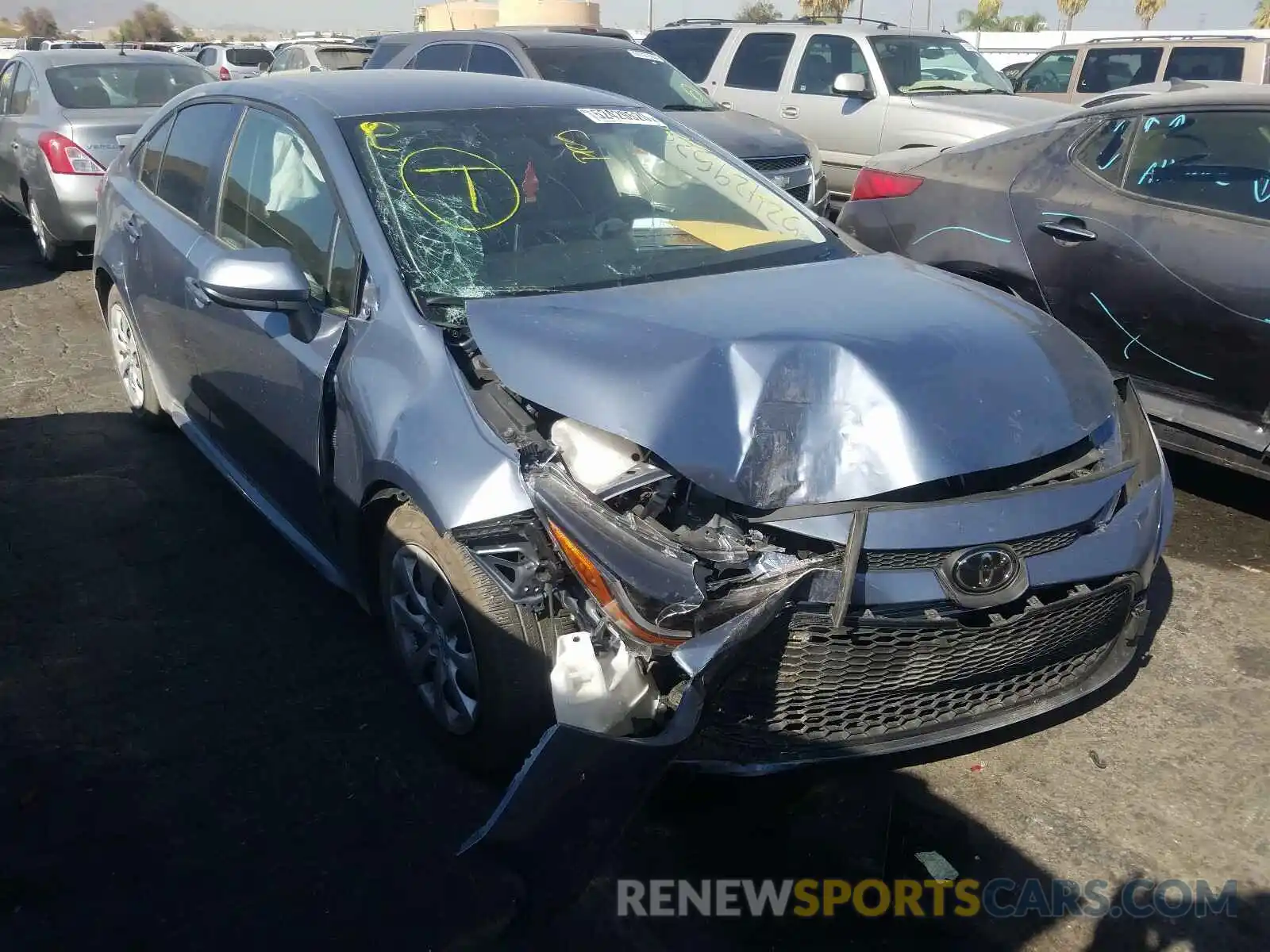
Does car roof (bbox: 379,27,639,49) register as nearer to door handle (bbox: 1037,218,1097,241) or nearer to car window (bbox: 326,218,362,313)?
door handle (bbox: 1037,218,1097,241)

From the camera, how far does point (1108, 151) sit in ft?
15.9

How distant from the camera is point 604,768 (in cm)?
220

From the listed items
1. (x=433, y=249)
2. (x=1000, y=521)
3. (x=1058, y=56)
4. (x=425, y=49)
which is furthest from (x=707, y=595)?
(x=1058, y=56)

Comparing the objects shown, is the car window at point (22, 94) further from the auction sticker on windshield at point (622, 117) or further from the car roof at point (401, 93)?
the auction sticker on windshield at point (622, 117)

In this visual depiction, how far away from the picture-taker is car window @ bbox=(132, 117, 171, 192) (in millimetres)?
4781

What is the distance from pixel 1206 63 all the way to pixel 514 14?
9706mm

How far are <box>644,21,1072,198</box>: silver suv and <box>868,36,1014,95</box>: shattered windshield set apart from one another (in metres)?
0.01

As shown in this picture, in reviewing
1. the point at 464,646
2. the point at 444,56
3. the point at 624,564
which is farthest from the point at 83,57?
the point at 624,564

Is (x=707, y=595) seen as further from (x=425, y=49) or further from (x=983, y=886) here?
(x=425, y=49)

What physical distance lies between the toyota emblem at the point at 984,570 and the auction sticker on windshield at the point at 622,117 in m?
2.23

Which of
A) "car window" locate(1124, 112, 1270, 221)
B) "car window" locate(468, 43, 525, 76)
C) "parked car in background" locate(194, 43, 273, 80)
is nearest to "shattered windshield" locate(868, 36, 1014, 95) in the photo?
"car window" locate(468, 43, 525, 76)

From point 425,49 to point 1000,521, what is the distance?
8.43 metres

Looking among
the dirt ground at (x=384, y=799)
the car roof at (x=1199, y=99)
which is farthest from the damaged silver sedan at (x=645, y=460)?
the car roof at (x=1199, y=99)

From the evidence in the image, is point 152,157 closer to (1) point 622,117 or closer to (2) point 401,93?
(2) point 401,93
